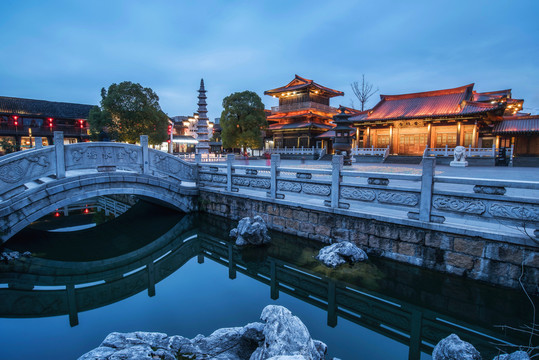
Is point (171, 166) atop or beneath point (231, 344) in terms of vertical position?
atop

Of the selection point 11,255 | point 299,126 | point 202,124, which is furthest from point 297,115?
point 11,255

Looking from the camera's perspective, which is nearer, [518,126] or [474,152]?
[474,152]

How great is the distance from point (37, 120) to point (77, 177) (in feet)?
124

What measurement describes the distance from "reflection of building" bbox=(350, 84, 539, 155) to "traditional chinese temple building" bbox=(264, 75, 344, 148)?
22.8 feet

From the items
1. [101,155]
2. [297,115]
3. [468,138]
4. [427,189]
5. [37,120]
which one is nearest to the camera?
[427,189]

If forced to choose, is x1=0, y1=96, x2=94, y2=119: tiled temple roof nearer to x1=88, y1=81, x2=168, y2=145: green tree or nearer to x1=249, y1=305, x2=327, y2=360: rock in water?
x1=88, y1=81, x2=168, y2=145: green tree

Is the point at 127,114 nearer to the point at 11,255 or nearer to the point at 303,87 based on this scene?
the point at 303,87

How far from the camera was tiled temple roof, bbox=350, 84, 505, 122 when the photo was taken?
23523 mm

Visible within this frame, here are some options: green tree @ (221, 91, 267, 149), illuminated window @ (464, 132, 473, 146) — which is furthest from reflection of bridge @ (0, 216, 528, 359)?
illuminated window @ (464, 132, 473, 146)

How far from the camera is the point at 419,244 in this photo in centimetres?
592

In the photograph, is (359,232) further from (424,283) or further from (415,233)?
(424,283)

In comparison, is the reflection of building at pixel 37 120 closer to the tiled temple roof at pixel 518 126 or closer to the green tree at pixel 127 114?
→ the green tree at pixel 127 114

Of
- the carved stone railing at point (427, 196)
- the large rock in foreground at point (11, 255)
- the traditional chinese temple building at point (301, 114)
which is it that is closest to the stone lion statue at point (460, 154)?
the carved stone railing at point (427, 196)

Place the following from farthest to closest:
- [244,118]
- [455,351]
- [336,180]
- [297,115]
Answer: [297,115] → [244,118] → [336,180] → [455,351]
